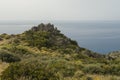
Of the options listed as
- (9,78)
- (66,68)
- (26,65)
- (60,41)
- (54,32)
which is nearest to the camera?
(9,78)

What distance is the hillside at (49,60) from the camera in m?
12.4

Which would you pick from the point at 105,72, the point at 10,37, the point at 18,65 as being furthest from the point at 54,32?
the point at 18,65

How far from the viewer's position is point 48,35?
40781mm

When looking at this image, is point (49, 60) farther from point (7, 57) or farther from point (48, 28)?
point (48, 28)

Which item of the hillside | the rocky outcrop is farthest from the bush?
the rocky outcrop

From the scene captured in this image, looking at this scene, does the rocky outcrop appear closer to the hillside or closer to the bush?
the hillside

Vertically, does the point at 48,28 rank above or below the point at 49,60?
above

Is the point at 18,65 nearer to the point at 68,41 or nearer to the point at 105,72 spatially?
the point at 105,72

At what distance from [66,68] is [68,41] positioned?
938 inches

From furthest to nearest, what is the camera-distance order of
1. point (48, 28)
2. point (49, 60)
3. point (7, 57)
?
point (48, 28), point (49, 60), point (7, 57)

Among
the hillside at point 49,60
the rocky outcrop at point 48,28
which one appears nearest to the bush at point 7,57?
the hillside at point 49,60

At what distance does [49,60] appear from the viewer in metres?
21.9

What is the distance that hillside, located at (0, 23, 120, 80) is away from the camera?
12352 mm

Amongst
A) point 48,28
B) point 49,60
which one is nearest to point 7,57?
point 49,60
